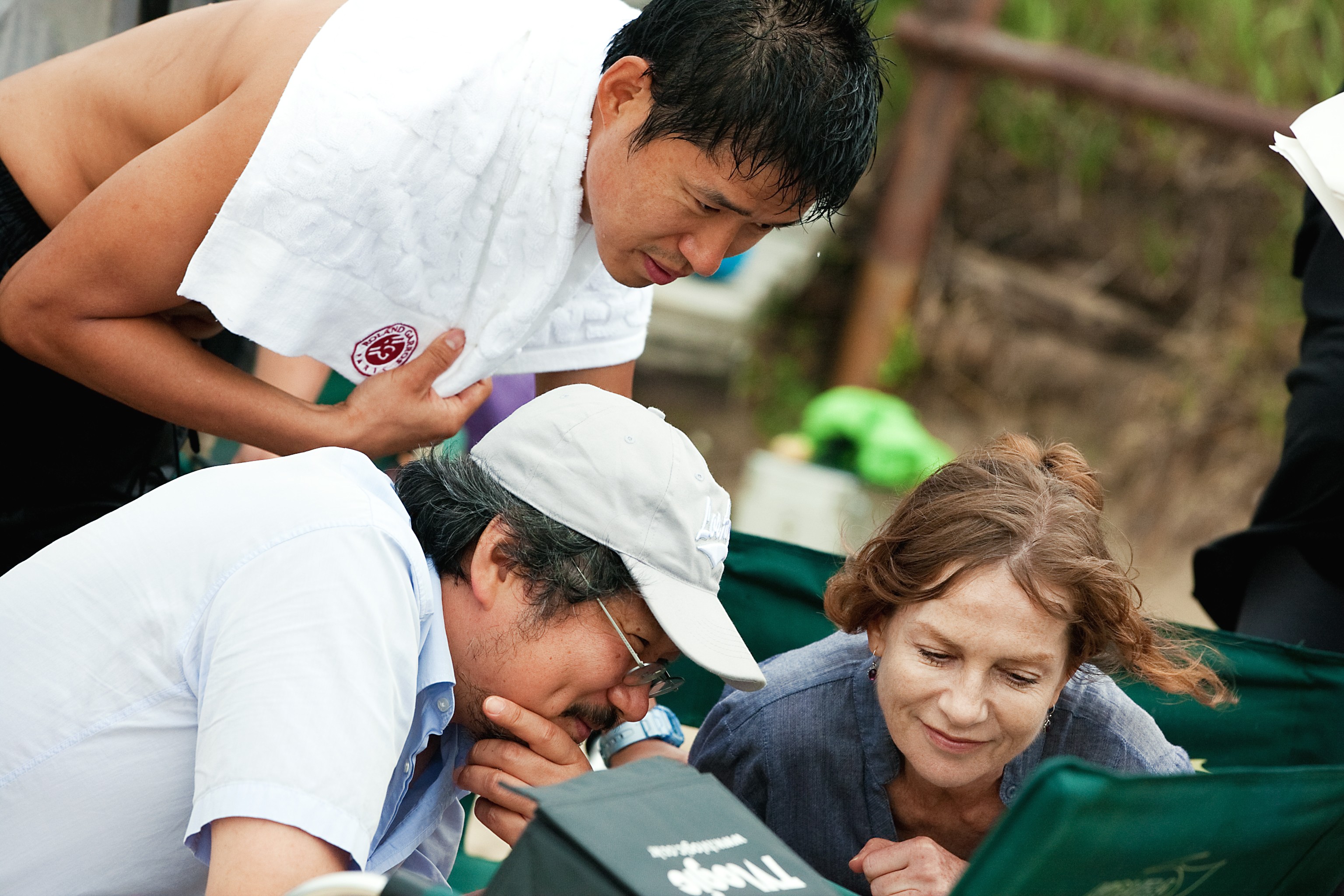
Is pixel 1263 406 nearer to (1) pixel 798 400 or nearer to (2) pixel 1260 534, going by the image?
(1) pixel 798 400

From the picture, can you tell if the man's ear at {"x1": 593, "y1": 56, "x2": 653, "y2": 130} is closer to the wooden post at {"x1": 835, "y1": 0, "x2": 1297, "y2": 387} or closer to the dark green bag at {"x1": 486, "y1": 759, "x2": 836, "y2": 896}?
the dark green bag at {"x1": 486, "y1": 759, "x2": 836, "y2": 896}

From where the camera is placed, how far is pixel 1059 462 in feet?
6.07

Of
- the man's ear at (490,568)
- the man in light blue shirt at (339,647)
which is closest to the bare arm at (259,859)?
the man in light blue shirt at (339,647)

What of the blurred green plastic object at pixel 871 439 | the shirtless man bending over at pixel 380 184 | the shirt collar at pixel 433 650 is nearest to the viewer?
the shirt collar at pixel 433 650

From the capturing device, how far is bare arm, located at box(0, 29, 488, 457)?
1584mm

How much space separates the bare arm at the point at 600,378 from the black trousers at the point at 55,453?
63cm

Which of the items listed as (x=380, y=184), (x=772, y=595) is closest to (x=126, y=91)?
(x=380, y=184)

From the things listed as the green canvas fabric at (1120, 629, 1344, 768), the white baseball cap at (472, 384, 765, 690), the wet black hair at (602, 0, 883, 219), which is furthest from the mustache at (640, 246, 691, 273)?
the green canvas fabric at (1120, 629, 1344, 768)

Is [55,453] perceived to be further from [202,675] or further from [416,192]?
[202,675]

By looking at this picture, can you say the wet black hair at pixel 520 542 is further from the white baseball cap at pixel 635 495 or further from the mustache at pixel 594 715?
the mustache at pixel 594 715

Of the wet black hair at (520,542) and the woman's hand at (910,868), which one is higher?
the wet black hair at (520,542)

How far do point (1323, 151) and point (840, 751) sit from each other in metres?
1.07

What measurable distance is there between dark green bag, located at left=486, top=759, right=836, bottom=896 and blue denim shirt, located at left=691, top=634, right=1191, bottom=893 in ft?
2.51

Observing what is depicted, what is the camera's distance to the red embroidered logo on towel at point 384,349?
180 cm
